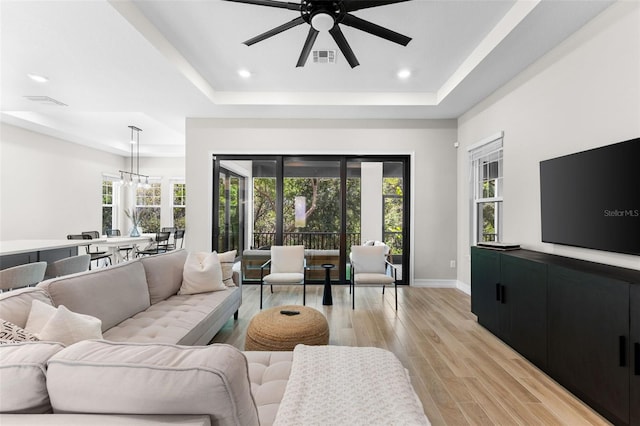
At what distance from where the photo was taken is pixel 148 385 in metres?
0.76

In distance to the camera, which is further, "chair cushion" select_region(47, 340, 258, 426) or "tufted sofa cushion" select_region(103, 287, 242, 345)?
"tufted sofa cushion" select_region(103, 287, 242, 345)

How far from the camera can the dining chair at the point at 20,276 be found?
271 cm

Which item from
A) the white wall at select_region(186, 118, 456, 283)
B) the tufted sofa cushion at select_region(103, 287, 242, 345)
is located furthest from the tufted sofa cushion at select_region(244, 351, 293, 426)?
the white wall at select_region(186, 118, 456, 283)

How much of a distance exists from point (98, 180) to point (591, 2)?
9.48 metres

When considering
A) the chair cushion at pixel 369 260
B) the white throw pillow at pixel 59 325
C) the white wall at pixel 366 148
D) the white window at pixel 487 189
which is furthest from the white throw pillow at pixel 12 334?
the white window at pixel 487 189

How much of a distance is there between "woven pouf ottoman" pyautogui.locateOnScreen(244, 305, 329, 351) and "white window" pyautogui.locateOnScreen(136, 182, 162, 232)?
7554mm

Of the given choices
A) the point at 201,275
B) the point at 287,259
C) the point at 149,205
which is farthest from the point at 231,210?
the point at 149,205

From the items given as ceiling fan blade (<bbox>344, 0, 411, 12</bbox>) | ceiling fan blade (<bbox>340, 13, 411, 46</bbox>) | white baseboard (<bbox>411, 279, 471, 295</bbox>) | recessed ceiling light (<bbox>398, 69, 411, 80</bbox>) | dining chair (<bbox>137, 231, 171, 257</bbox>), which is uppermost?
recessed ceiling light (<bbox>398, 69, 411, 80</bbox>)

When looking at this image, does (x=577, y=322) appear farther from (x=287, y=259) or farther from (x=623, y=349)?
(x=287, y=259)

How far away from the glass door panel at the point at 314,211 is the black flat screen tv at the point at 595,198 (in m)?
3.13

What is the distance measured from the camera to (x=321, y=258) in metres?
5.43

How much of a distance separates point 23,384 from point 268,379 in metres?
1.02

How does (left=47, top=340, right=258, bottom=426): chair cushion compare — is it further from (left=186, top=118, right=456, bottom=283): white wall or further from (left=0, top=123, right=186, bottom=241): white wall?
(left=0, top=123, right=186, bottom=241): white wall

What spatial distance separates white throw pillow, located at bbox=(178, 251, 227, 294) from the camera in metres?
3.14
